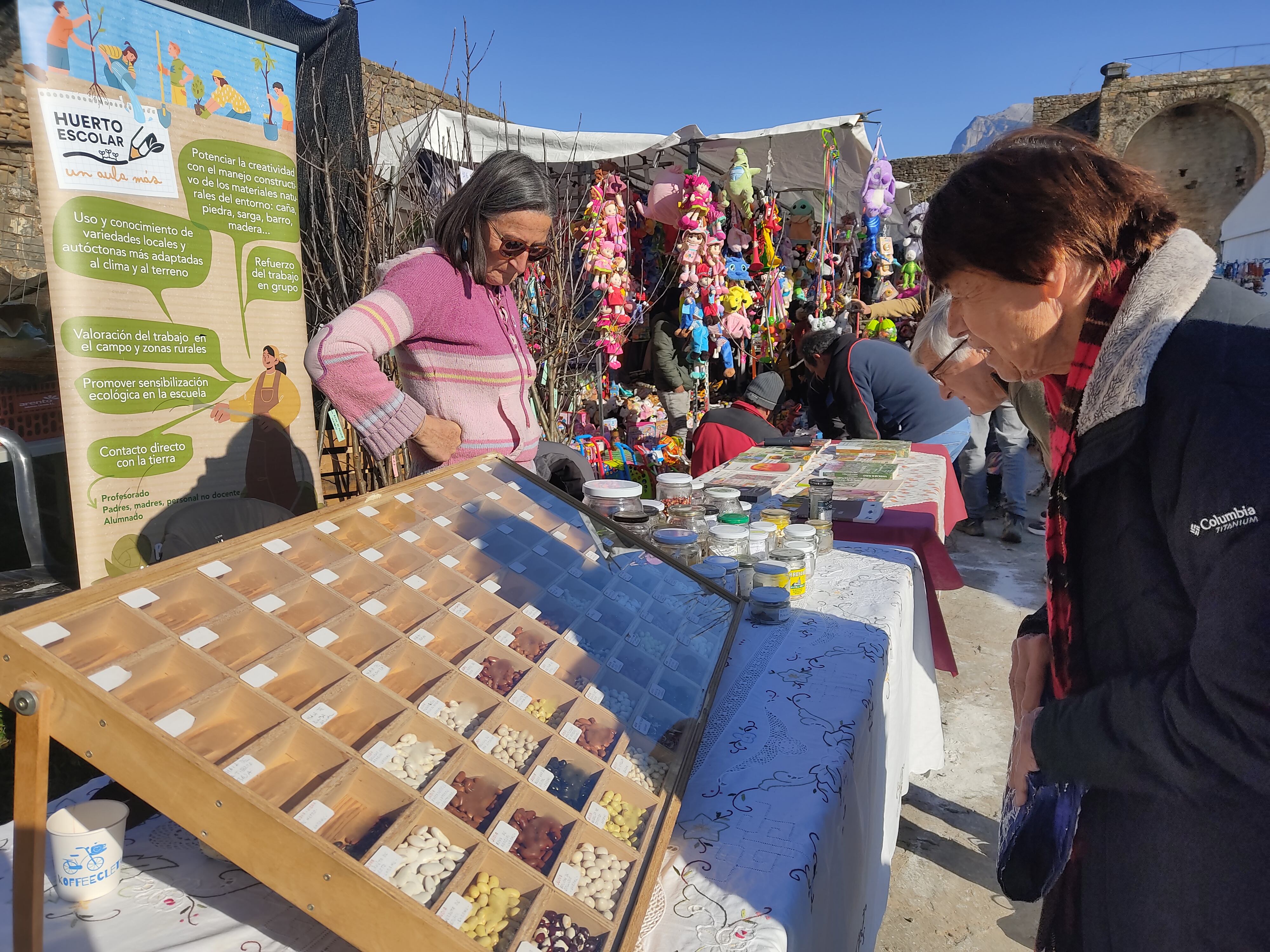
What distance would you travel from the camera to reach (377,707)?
808 millimetres

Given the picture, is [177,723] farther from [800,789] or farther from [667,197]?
[667,197]

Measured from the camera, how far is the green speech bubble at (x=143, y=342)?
8.13 feet

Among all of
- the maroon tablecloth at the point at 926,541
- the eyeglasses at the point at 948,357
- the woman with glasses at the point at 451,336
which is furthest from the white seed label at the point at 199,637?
the maroon tablecloth at the point at 926,541

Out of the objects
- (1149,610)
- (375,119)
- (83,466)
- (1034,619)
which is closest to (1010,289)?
(1149,610)

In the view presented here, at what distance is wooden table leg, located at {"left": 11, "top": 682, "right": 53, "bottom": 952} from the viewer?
609 mm

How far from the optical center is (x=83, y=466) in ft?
8.28

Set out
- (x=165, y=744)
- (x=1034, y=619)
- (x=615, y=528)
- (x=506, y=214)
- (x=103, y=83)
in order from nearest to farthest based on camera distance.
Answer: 1. (x=165, y=744)
2. (x=1034, y=619)
3. (x=615, y=528)
4. (x=506, y=214)
5. (x=103, y=83)

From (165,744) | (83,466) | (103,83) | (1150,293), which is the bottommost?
(83,466)

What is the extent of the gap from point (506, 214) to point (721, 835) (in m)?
1.52

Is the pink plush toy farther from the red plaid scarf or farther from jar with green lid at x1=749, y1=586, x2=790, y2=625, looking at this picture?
the red plaid scarf

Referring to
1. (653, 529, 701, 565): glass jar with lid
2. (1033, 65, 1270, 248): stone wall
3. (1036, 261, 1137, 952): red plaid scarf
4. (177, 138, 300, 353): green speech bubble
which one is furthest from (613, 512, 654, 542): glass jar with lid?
(1033, 65, 1270, 248): stone wall

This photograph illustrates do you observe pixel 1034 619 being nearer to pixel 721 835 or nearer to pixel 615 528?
pixel 721 835

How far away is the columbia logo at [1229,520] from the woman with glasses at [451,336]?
1.34 metres

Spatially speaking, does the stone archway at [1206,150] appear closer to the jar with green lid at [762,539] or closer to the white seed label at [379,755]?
the jar with green lid at [762,539]
